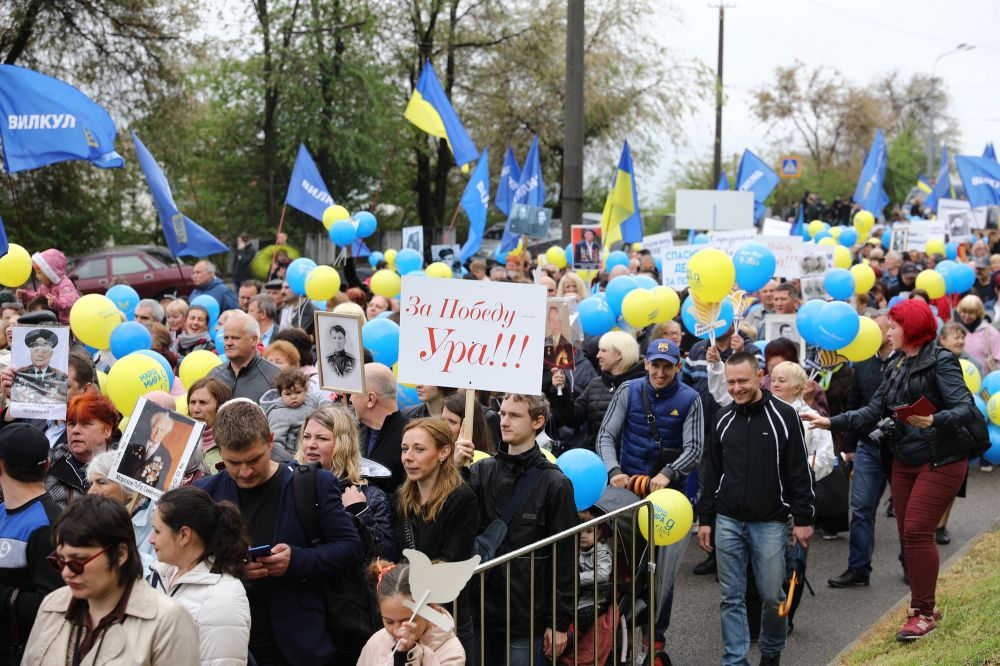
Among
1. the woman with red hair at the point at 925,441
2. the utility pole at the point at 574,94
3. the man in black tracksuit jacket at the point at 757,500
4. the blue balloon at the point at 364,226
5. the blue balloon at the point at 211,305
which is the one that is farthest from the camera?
the utility pole at the point at 574,94

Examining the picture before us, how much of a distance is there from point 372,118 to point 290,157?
2272 millimetres

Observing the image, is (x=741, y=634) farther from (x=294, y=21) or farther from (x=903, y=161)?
(x=903, y=161)

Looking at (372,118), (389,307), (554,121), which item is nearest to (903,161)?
(554,121)

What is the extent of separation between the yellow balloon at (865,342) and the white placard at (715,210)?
28.7 ft

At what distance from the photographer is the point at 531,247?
29.2 metres

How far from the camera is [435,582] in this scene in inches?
134

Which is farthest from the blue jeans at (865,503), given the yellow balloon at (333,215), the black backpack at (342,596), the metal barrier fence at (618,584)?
the yellow balloon at (333,215)

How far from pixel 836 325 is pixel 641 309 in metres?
1.76

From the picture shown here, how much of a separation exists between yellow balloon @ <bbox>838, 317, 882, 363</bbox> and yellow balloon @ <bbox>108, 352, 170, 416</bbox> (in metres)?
5.01

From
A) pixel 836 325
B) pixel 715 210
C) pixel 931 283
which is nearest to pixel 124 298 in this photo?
pixel 836 325

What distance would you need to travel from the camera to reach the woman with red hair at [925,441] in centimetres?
607

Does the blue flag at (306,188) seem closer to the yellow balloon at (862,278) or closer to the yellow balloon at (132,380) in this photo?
the yellow balloon at (862,278)

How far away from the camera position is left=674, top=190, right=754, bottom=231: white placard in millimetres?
16922

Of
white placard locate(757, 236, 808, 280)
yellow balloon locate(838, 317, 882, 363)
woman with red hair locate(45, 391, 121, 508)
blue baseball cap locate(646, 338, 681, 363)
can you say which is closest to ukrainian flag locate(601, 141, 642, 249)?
white placard locate(757, 236, 808, 280)
